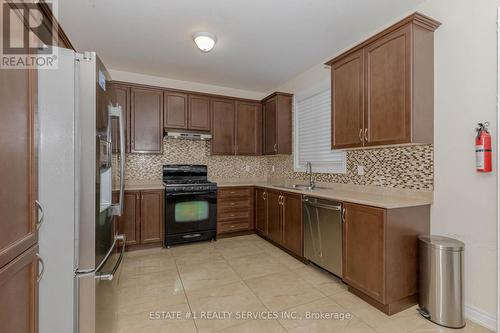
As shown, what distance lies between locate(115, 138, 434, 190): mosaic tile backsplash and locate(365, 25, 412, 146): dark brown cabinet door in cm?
35

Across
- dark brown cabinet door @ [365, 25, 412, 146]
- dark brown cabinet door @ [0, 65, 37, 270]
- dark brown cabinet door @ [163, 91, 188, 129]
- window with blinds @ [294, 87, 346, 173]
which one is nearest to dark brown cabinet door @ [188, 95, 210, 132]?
dark brown cabinet door @ [163, 91, 188, 129]

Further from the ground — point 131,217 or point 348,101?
point 348,101

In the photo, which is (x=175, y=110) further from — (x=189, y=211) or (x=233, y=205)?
(x=233, y=205)

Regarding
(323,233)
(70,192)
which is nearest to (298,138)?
(323,233)

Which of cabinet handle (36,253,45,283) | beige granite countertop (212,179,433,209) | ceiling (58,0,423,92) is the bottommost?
cabinet handle (36,253,45,283)

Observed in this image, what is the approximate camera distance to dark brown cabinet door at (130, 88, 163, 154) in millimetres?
3848

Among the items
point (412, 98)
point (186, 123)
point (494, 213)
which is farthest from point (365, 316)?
point (186, 123)

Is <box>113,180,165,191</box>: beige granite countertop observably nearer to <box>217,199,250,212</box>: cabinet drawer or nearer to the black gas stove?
the black gas stove

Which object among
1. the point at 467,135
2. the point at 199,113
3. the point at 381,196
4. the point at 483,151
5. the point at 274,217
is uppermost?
the point at 199,113

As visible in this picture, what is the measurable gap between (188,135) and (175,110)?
472mm

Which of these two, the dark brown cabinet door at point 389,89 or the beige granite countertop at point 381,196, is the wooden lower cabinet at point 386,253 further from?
the dark brown cabinet door at point 389,89

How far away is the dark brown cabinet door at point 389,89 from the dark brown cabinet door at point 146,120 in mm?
3039

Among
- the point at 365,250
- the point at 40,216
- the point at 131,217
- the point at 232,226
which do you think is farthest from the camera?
the point at 232,226

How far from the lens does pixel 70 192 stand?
4.37 ft
